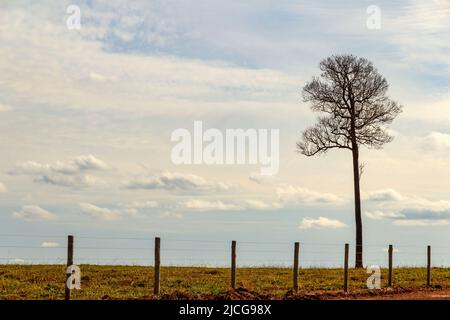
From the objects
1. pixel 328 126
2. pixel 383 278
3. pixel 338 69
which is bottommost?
pixel 383 278

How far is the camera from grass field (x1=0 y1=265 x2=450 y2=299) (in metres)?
22.8

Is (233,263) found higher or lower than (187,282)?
higher

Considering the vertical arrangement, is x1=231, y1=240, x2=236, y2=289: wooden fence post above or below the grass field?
above

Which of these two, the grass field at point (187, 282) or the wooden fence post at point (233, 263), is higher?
the wooden fence post at point (233, 263)

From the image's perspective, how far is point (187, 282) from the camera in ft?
93.0

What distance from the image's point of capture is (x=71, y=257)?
21281 millimetres

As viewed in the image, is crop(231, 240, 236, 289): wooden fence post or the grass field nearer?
the grass field

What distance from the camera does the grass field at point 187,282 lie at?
22797mm

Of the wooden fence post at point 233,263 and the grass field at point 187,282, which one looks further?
the wooden fence post at point 233,263

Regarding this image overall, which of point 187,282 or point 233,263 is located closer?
point 233,263
